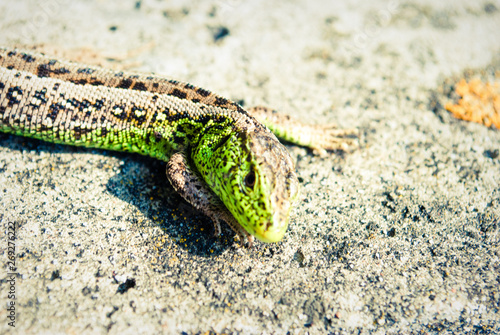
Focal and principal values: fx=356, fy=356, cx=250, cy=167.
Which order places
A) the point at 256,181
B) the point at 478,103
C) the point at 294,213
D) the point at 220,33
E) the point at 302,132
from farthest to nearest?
1. the point at 220,33
2. the point at 478,103
3. the point at 302,132
4. the point at 294,213
5. the point at 256,181

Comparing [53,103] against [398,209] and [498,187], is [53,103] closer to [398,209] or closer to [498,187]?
[398,209]

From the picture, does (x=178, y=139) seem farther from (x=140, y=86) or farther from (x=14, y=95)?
(x=14, y=95)

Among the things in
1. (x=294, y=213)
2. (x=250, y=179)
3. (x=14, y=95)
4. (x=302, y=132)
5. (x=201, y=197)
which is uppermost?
(x=250, y=179)

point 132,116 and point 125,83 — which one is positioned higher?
point 125,83

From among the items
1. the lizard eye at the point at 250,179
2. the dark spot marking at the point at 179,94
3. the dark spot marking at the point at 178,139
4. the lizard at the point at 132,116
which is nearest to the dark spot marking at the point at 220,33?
the lizard at the point at 132,116

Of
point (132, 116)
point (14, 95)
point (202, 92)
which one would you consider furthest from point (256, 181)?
point (14, 95)

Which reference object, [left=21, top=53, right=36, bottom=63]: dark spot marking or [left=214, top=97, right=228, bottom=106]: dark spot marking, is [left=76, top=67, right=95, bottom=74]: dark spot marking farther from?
[left=214, top=97, right=228, bottom=106]: dark spot marking

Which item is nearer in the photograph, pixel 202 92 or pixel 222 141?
pixel 222 141

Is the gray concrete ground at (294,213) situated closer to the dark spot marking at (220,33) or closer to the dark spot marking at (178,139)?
the dark spot marking at (220,33)
